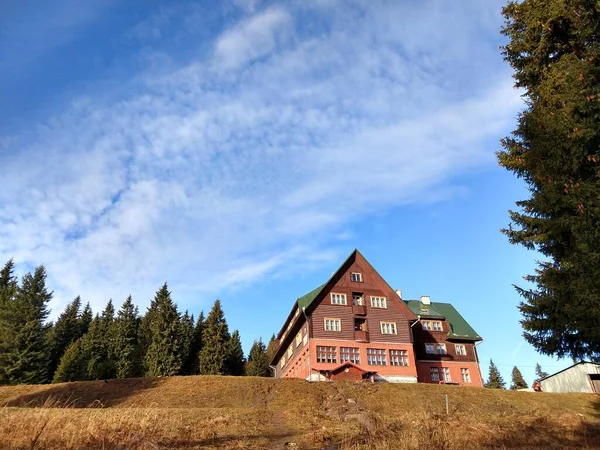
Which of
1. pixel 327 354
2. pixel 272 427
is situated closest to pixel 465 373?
pixel 327 354

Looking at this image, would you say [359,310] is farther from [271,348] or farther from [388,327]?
[271,348]

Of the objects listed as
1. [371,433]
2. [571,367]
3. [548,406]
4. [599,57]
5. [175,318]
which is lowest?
[371,433]

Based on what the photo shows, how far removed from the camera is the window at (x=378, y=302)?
4900 centimetres

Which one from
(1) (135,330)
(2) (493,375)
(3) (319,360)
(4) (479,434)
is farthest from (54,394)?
(2) (493,375)

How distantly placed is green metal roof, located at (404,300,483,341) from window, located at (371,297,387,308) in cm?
734

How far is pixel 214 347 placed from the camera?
63781 mm

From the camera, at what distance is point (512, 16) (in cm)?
1877

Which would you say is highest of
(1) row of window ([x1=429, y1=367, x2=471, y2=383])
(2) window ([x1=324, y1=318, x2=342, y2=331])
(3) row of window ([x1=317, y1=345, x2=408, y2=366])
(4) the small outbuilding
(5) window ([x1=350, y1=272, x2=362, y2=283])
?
(5) window ([x1=350, y1=272, x2=362, y2=283])

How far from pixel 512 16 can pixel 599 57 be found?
5981mm

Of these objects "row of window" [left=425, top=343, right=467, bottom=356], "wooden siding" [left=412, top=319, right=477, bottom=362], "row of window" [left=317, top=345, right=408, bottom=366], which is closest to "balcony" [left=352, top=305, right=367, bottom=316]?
"row of window" [left=317, top=345, right=408, bottom=366]

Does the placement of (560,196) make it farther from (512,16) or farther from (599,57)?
(512,16)

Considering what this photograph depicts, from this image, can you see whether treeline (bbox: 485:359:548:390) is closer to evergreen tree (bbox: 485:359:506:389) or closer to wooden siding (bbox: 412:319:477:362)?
evergreen tree (bbox: 485:359:506:389)

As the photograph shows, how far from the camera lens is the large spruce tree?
1248 centimetres

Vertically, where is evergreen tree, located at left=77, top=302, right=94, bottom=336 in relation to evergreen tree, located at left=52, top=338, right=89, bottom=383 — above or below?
above
